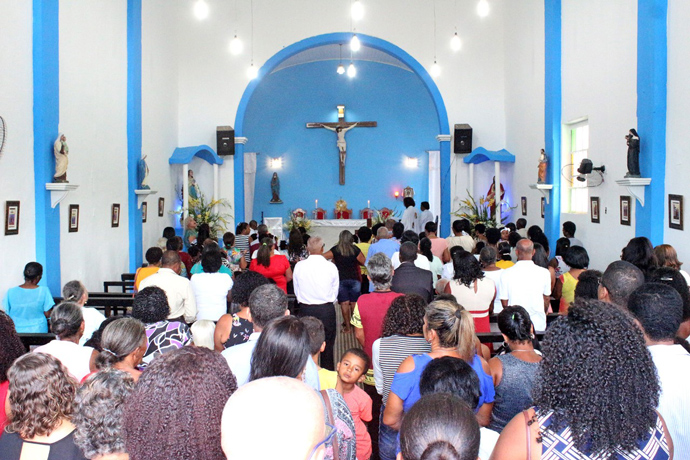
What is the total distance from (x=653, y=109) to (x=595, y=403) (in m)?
5.68

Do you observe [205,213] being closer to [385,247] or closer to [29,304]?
[385,247]

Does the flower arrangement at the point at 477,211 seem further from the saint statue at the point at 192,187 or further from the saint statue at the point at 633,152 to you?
the saint statue at the point at 192,187

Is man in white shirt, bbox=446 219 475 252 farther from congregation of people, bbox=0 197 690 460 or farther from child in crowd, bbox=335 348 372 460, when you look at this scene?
child in crowd, bbox=335 348 372 460

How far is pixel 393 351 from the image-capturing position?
3.22 m

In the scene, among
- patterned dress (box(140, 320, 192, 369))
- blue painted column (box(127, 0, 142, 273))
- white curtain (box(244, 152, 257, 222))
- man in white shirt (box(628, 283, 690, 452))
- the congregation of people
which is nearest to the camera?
the congregation of people

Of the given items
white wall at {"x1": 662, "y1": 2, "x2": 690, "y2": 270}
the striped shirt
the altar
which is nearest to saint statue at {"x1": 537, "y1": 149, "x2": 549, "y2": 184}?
white wall at {"x1": 662, "y1": 2, "x2": 690, "y2": 270}

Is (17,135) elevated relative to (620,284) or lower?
elevated

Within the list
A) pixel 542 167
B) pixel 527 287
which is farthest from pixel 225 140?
pixel 527 287

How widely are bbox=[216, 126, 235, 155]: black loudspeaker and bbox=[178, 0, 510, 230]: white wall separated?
470 mm

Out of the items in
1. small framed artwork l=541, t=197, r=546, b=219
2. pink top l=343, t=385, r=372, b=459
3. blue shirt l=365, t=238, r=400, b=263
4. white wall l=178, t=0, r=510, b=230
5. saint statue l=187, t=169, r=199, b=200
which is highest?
white wall l=178, t=0, r=510, b=230

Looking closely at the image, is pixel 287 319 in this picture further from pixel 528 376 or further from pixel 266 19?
pixel 266 19

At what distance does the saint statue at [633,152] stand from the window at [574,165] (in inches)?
84.3

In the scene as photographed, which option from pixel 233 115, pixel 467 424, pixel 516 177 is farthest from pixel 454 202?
pixel 467 424

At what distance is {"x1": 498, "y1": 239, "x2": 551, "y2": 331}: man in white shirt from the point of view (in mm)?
4848
